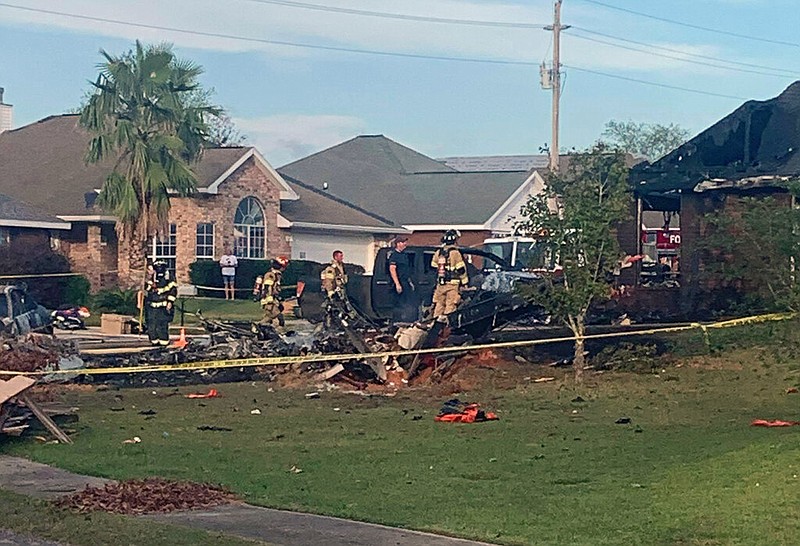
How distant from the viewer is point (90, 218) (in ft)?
133

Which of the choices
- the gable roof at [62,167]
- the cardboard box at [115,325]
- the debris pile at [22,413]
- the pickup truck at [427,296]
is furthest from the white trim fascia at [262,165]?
the debris pile at [22,413]

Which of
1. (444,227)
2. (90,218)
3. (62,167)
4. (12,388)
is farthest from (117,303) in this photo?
(12,388)

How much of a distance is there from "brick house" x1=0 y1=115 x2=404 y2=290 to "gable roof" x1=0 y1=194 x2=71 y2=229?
115cm

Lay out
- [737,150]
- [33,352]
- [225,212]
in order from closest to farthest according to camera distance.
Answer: [33,352], [737,150], [225,212]

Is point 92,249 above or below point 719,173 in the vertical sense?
below

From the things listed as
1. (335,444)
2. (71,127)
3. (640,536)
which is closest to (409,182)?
(71,127)

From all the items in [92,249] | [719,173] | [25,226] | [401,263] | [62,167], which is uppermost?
[62,167]

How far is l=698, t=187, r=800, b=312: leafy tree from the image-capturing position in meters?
16.4

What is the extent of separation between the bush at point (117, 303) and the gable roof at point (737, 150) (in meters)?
15.9

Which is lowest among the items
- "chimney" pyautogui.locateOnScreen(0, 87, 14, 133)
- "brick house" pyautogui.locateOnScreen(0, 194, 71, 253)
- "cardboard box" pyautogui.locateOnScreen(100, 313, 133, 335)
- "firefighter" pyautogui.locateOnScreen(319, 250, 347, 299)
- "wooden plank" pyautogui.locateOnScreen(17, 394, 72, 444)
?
"wooden plank" pyautogui.locateOnScreen(17, 394, 72, 444)

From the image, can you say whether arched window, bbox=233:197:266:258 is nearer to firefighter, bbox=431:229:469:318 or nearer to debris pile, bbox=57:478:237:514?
firefighter, bbox=431:229:469:318

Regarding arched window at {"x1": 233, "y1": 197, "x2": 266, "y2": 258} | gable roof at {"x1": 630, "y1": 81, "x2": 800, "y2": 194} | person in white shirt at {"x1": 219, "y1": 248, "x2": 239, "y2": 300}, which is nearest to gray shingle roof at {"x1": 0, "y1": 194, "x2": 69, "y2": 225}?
person in white shirt at {"x1": 219, "y1": 248, "x2": 239, "y2": 300}

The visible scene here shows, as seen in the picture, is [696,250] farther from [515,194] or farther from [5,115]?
[5,115]

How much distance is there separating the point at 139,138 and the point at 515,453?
1119 inches
